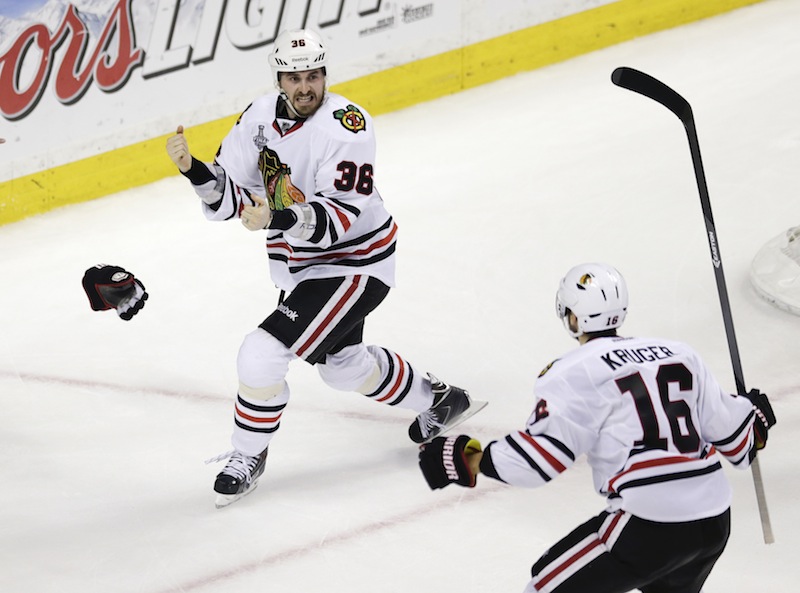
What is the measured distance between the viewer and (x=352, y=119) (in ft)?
11.3

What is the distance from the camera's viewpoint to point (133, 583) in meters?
3.30

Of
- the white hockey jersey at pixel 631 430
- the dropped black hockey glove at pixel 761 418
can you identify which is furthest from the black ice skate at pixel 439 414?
the white hockey jersey at pixel 631 430

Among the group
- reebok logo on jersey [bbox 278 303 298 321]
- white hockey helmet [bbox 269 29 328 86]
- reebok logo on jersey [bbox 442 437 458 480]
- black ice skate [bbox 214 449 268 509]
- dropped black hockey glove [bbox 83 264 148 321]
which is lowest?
reebok logo on jersey [bbox 442 437 458 480]

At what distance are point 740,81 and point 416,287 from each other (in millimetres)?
2598

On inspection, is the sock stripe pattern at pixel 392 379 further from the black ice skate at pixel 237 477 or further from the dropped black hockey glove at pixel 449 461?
the dropped black hockey glove at pixel 449 461

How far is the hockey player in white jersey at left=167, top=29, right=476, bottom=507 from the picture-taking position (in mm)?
3406

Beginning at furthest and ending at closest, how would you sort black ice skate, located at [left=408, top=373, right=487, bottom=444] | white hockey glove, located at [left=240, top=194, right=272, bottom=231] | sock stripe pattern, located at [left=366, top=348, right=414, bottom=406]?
black ice skate, located at [left=408, top=373, right=487, bottom=444]
sock stripe pattern, located at [left=366, top=348, right=414, bottom=406]
white hockey glove, located at [left=240, top=194, right=272, bottom=231]

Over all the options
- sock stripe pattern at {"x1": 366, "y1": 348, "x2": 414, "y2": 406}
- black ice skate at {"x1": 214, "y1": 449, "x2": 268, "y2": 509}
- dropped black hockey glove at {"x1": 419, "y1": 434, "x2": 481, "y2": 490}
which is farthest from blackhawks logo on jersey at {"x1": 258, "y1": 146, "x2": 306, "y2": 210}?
dropped black hockey glove at {"x1": 419, "y1": 434, "x2": 481, "y2": 490}

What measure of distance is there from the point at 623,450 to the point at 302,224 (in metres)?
1.17

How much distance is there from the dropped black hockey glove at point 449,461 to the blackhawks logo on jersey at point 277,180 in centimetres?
112

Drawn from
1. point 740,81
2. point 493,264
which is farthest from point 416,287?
point 740,81

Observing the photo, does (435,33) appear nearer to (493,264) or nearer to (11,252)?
(493,264)

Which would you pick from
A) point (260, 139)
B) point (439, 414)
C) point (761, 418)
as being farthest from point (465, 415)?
point (761, 418)

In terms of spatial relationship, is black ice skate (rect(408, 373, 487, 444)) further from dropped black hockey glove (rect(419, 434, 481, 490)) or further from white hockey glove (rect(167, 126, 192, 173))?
dropped black hockey glove (rect(419, 434, 481, 490))
